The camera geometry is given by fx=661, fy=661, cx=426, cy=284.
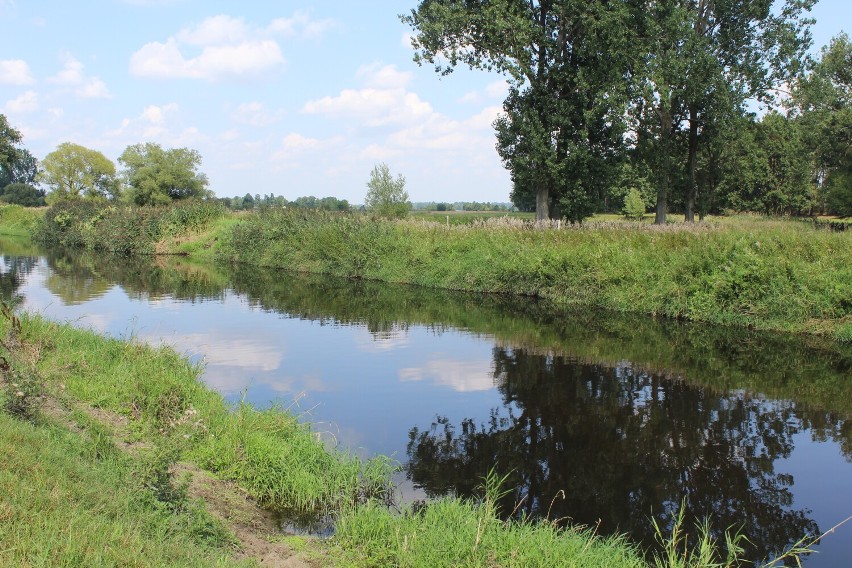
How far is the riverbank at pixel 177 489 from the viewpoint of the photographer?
4.17 metres

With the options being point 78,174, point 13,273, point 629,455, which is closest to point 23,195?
point 78,174

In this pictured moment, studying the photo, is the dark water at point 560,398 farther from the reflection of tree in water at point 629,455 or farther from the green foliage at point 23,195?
the green foliage at point 23,195

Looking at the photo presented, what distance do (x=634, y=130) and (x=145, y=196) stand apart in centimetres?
3967

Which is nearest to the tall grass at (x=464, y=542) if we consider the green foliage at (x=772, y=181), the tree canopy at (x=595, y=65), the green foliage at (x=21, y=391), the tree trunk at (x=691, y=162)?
the green foliage at (x=21, y=391)

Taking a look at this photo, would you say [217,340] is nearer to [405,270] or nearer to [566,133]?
[405,270]

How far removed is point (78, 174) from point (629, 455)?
2912 inches

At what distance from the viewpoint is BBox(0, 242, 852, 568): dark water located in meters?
6.61

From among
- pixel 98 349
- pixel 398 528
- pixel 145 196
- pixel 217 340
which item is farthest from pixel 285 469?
pixel 145 196

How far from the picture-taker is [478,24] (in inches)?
1092

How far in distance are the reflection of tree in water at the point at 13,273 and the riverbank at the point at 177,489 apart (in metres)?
11.7

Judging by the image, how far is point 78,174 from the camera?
227 feet

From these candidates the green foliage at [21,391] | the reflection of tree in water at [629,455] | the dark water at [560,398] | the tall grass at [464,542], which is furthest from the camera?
the dark water at [560,398]

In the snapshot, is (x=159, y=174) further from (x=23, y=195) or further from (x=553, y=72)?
(x=23, y=195)

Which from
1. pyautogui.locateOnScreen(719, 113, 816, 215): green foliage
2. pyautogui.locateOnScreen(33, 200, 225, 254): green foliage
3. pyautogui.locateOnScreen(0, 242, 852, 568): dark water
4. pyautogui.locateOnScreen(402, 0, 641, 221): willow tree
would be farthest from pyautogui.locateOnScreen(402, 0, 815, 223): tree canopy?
pyautogui.locateOnScreen(719, 113, 816, 215): green foliage
